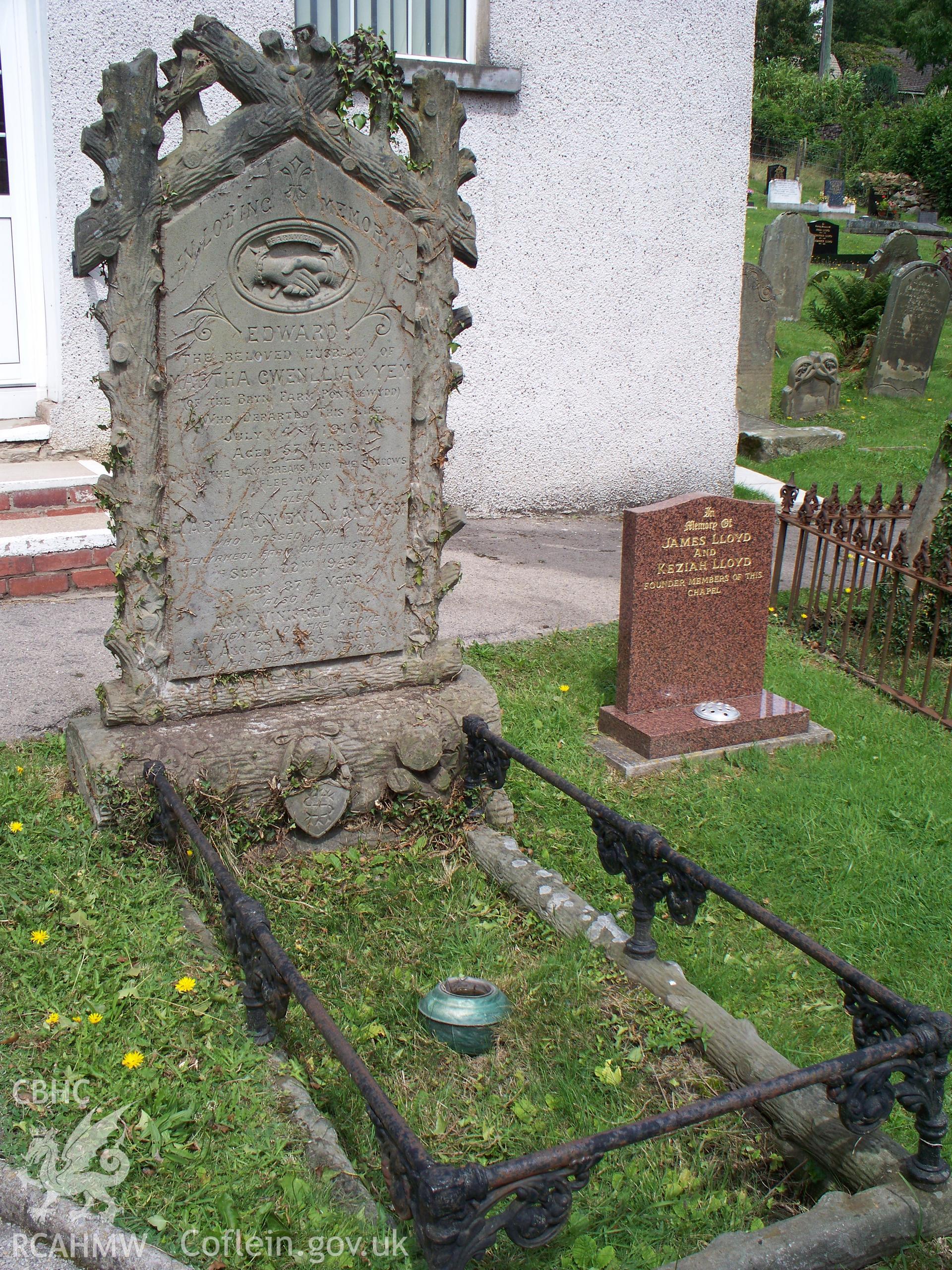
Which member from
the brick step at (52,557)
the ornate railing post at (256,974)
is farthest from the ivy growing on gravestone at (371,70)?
the brick step at (52,557)

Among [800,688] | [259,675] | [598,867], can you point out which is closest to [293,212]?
[259,675]

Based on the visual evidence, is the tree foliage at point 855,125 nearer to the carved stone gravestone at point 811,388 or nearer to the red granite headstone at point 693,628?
the carved stone gravestone at point 811,388

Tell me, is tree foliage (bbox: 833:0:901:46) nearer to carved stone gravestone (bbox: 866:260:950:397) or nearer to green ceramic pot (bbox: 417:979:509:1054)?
carved stone gravestone (bbox: 866:260:950:397)

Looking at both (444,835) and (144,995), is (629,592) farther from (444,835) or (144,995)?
(144,995)

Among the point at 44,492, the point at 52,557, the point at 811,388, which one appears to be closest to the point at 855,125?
the point at 811,388

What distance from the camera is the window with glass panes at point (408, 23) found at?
739 cm

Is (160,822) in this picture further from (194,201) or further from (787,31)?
(787,31)

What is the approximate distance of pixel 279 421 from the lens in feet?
12.0

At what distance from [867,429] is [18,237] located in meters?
8.90

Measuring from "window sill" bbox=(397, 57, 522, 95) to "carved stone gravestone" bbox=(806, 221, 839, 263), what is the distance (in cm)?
1697

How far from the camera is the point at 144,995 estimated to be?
2939 mm

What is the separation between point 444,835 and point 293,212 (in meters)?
2.24

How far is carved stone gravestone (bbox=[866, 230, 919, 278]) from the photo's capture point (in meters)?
15.6

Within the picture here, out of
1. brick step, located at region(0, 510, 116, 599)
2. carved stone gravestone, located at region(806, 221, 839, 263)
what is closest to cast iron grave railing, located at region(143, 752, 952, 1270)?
brick step, located at region(0, 510, 116, 599)
